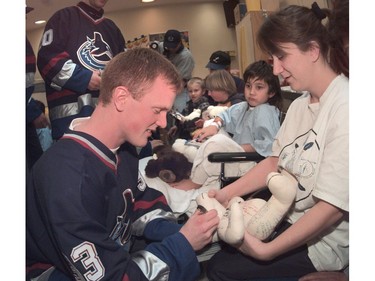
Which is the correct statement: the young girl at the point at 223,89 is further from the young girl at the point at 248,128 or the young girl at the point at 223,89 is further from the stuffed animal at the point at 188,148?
the stuffed animal at the point at 188,148

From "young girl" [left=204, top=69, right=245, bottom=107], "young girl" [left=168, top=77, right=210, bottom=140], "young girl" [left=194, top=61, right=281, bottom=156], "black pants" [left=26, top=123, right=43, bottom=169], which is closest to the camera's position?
"black pants" [left=26, top=123, right=43, bottom=169]

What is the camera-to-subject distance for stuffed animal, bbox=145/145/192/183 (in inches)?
79.3

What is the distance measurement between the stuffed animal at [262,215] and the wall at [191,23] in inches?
253

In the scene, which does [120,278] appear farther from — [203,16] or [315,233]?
[203,16]

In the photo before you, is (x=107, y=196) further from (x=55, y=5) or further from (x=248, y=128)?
(x=55, y=5)

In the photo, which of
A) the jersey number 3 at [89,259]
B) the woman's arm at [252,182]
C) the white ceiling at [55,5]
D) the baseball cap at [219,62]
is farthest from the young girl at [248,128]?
the white ceiling at [55,5]

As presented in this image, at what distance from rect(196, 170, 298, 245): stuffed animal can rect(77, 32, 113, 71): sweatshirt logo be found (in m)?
1.01

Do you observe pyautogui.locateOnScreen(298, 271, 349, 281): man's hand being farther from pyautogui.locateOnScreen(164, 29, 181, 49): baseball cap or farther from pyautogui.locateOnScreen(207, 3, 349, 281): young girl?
pyautogui.locateOnScreen(164, 29, 181, 49): baseball cap

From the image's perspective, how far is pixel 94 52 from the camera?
6.58 feet

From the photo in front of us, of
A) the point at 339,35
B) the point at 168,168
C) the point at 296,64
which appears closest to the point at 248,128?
the point at 168,168

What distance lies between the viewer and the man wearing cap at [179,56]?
13.9ft

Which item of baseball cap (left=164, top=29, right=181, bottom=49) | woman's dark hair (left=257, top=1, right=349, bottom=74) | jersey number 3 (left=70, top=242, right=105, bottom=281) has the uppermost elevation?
woman's dark hair (left=257, top=1, right=349, bottom=74)

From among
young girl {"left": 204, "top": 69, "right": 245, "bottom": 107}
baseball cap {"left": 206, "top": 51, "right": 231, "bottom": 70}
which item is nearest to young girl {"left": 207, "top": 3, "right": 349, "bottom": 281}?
young girl {"left": 204, "top": 69, "right": 245, "bottom": 107}

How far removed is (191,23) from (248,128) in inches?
221
